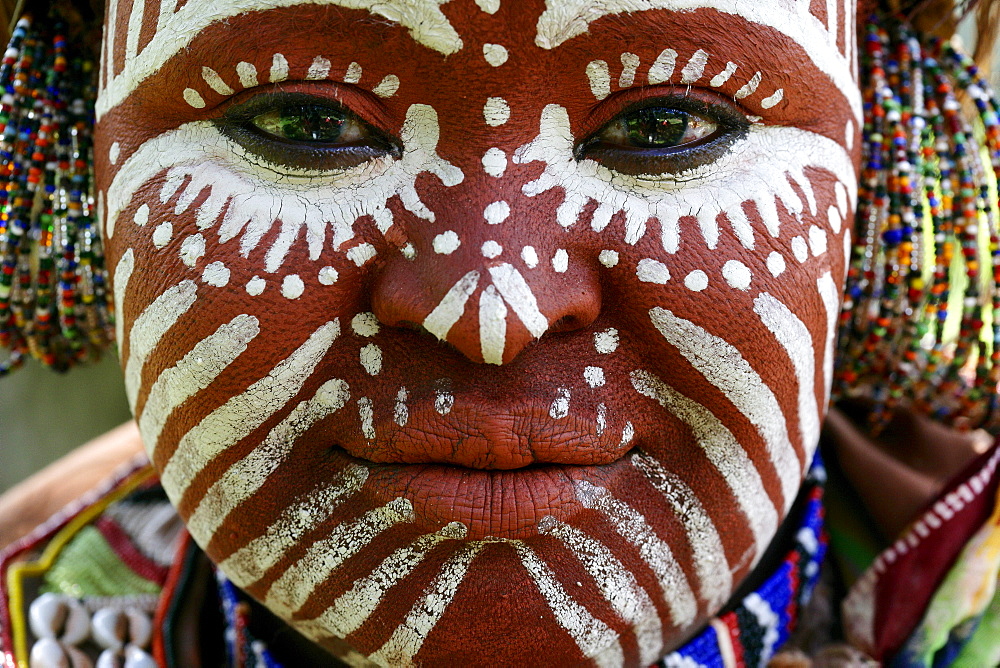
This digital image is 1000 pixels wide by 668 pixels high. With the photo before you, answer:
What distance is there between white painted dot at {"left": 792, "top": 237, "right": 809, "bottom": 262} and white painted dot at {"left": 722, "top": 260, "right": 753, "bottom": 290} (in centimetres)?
9

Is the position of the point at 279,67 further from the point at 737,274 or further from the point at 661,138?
the point at 737,274

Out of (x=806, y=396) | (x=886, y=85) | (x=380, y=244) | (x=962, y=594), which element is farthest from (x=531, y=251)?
(x=962, y=594)

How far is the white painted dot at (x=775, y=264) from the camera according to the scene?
1279 millimetres

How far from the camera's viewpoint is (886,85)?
1613 millimetres

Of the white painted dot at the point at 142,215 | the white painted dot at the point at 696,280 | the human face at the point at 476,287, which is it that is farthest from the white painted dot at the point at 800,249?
the white painted dot at the point at 142,215

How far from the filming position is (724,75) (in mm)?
1232

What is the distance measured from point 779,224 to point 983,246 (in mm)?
603

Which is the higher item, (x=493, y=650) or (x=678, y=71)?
(x=678, y=71)

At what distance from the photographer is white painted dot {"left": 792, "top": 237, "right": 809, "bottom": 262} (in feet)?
4.28

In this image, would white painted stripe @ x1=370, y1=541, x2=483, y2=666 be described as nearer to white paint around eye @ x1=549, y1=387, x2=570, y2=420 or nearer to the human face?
the human face

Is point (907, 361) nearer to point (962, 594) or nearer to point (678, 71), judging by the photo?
point (962, 594)

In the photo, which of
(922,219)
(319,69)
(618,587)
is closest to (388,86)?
(319,69)

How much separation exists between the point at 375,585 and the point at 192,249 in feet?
1.70

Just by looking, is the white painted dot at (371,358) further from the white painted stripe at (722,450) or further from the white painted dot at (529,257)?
the white painted stripe at (722,450)
